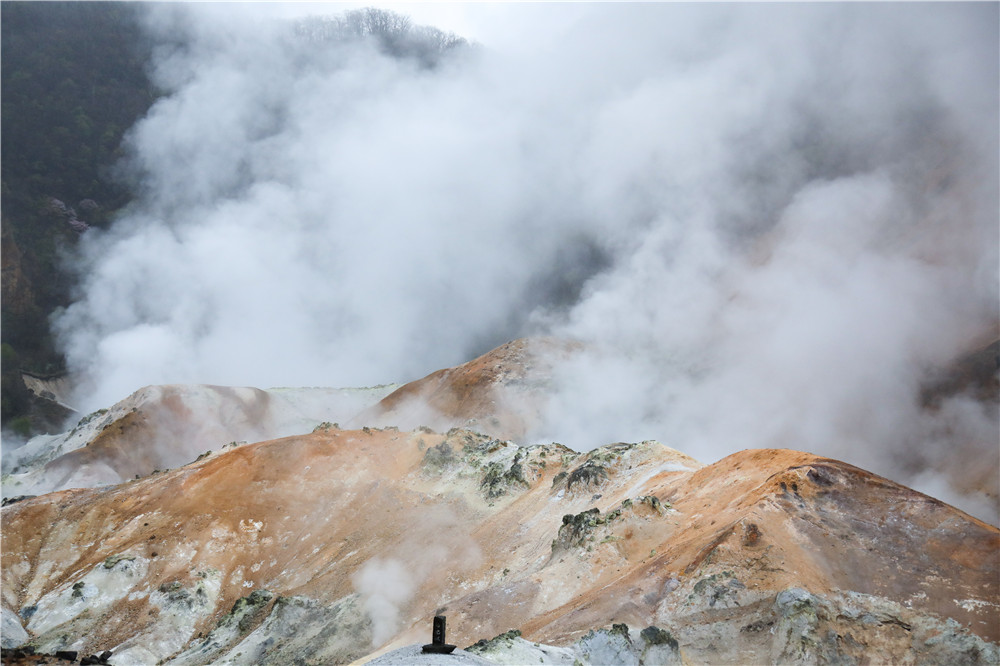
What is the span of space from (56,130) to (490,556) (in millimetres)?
120235

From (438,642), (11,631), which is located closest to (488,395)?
(11,631)

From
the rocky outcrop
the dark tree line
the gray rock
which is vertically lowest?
the gray rock

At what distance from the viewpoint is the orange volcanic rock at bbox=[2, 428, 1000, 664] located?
57.9ft

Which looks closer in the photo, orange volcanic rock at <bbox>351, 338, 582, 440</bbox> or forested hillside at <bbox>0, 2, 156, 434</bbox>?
orange volcanic rock at <bbox>351, 338, 582, 440</bbox>

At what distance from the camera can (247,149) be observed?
131750 millimetres

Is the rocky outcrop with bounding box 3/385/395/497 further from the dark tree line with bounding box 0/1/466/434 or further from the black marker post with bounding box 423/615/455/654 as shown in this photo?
the black marker post with bounding box 423/615/455/654

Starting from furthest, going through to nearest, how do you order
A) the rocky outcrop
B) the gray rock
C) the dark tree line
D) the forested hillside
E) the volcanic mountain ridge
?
1. the forested hillside
2. the dark tree line
3. the rocky outcrop
4. the gray rock
5. the volcanic mountain ridge

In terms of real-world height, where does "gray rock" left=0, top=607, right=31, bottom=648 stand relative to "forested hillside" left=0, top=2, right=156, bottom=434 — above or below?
below

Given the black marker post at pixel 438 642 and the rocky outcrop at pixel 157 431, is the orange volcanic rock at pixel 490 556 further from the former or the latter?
the rocky outcrop at pixel 157 431

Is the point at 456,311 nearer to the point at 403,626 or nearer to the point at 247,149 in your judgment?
the point at 247,149

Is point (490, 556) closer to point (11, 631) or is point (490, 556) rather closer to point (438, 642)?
point (438, 642)

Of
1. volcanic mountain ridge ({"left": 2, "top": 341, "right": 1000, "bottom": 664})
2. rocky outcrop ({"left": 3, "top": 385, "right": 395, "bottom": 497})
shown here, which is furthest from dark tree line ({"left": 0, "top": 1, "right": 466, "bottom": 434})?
volcanic mountain ridge ({"left": 2, "top": 341, "right": 1000, "bottom": 664})

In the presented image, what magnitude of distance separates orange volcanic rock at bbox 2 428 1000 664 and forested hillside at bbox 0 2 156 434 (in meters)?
69.4

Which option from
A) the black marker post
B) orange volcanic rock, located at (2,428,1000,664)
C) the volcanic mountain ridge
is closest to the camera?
the black marker post
